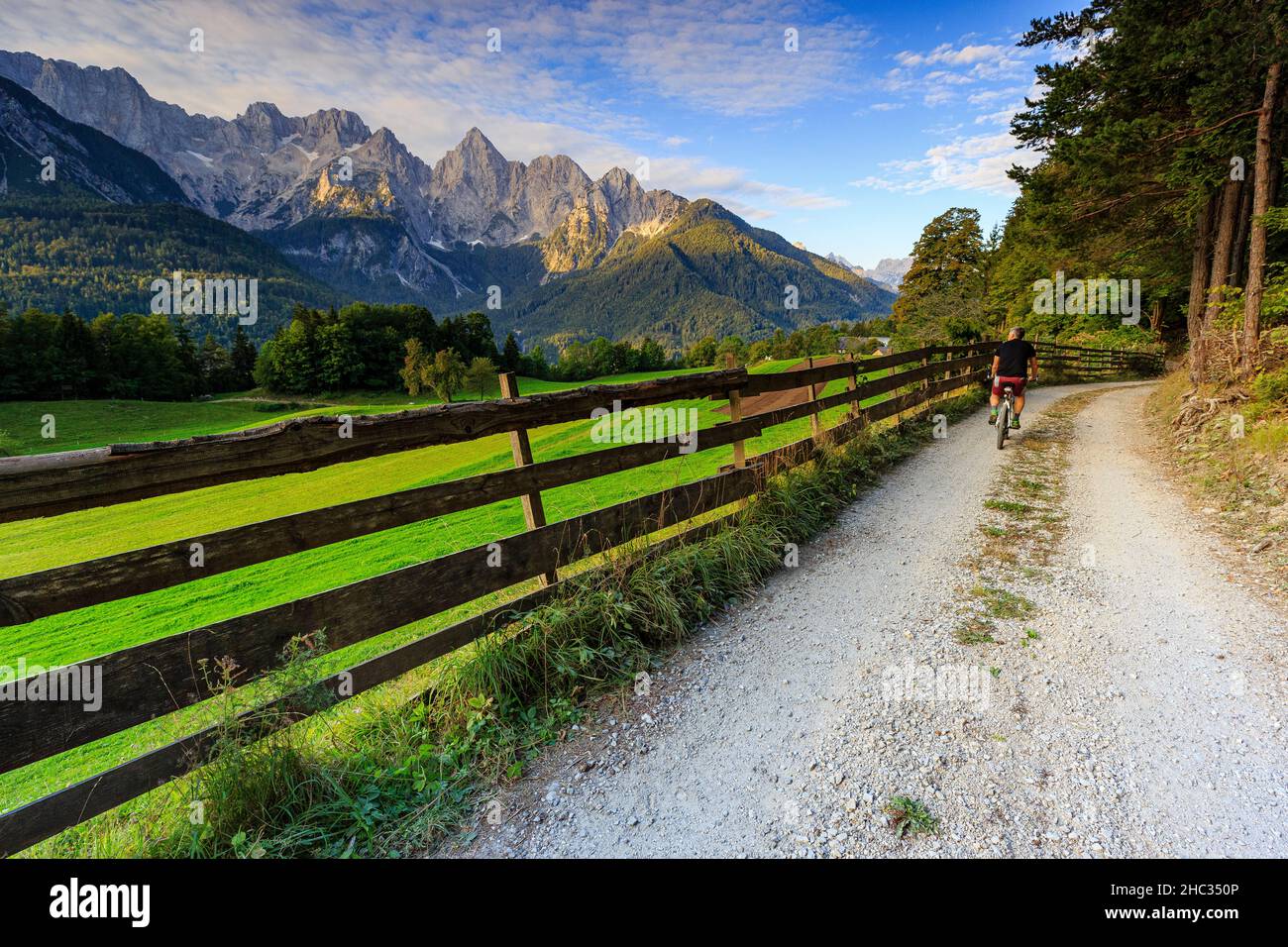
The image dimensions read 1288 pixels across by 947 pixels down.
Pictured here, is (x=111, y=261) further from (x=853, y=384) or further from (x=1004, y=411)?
(x=1004, y=411)

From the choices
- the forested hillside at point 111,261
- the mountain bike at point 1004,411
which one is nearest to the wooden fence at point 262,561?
the mountain bike at point 1004,411

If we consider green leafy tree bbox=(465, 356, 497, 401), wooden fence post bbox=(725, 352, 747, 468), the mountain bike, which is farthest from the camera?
green leafy tree bbox=(465, 356, 497, 401)

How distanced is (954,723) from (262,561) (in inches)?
148

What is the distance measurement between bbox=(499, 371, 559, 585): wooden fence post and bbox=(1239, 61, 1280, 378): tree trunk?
11934mm

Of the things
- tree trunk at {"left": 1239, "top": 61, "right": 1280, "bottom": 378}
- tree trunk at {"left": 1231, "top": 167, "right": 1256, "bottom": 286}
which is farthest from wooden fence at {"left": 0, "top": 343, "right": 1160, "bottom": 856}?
tree trunk at {"left": 1231, "top": 167, "right": 1256, "bottom": 286}

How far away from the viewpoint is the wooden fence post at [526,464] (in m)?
3.79

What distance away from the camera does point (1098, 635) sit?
378cm

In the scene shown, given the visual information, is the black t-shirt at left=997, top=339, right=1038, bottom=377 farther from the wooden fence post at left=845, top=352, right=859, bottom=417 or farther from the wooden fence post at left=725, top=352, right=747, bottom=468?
the wooden fence post at left=725, top=352, right=747, bottom=468

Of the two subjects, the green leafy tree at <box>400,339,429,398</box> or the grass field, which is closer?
the grass field

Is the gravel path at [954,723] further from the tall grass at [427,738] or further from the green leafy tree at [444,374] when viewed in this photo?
the green leafy tree at [444,374]

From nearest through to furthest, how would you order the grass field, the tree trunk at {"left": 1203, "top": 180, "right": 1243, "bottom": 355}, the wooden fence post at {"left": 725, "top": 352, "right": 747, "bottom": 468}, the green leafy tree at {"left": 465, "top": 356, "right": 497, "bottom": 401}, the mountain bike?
1. the grass field
2. the wooden fence post at {"left": 725, "top": 352, "right": 747, "bottom": 468}
3. the mountain bike
4. the tree trunk at {"left": 1203, "top": 180, "right": 1243, "bottom": 355}
5. the green leafy tree at {"left": 465, "top": 356, "right": 497, "bottom": 401}

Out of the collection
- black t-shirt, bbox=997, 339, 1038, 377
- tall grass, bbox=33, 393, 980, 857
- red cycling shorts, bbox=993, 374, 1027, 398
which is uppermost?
black t-shirt, bbox=997, 339, 1038, 377

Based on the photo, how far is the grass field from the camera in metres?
4.86

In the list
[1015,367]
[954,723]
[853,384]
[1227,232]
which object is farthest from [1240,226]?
[954,723]
